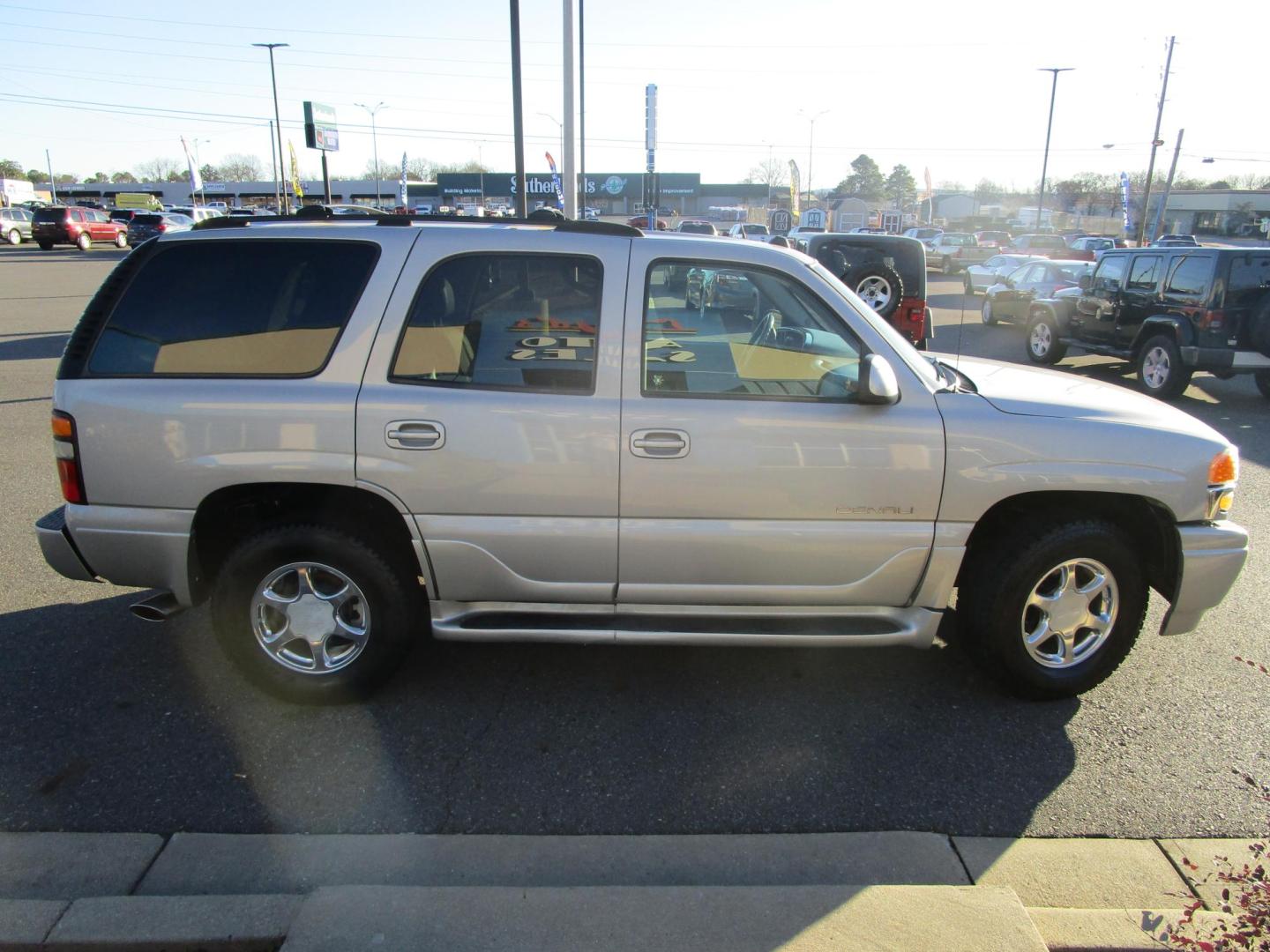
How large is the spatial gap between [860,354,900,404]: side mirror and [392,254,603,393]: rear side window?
3.51 ft

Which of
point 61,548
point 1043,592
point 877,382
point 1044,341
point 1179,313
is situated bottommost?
point 1044,341

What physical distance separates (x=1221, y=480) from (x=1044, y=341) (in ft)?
36.7

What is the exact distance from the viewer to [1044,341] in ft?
45.8

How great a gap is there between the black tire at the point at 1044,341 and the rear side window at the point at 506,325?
12.1 m

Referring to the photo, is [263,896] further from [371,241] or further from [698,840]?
[371,241]

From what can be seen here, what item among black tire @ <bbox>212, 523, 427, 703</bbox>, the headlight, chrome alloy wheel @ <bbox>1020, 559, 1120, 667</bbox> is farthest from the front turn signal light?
black tire @ <bbox>212, 523, 427, 703</bbox>

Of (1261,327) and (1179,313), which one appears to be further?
(1179,313)

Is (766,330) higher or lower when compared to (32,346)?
higher

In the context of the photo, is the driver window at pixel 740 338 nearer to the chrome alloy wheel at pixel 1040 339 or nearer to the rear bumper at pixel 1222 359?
the rear bumper at pixel 1222 359

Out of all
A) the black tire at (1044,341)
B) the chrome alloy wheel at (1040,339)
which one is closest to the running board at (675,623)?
the black tire at (1044,341)

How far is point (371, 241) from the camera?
3.72 m

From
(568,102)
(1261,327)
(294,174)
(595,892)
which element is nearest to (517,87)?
(568,102)

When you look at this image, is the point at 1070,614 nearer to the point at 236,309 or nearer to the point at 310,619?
the point at 310,619

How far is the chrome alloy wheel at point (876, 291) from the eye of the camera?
11211 millimetres
